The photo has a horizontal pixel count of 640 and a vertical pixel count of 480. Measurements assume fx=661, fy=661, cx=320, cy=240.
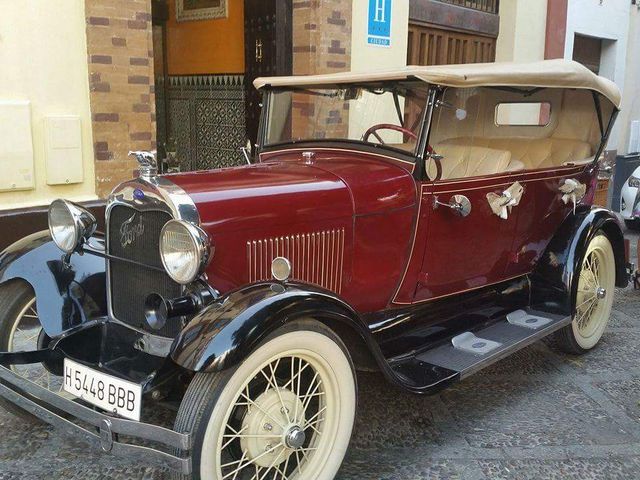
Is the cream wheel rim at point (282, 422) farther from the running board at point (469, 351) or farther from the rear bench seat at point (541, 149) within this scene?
the rear bench seat at point (541, 149)

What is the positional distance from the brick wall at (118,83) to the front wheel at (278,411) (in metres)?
3.09

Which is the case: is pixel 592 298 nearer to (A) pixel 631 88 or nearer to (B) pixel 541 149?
(B) pixel 541 149

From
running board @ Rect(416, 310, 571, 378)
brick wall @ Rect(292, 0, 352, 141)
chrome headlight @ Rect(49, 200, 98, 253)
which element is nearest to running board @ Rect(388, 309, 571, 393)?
running board @ Rect(416, 310, 571, 378)

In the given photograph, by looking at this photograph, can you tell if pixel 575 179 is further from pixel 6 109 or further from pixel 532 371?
pixel 6 109

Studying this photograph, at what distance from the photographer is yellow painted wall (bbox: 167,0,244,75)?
6.79 meters

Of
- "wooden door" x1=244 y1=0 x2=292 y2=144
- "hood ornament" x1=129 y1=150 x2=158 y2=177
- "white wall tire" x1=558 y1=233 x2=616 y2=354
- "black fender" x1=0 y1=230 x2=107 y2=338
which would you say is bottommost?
"white wall tire" x1=558 y1=233 x2=616 y2=354

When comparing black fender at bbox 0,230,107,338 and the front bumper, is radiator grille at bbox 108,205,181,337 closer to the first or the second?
black fender at bbox 0,230,107,338

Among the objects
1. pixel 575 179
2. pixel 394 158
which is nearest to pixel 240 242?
pixel 394 158

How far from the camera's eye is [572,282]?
150 inches

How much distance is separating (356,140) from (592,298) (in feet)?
6.22

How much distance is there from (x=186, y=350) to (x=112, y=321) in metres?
0.83

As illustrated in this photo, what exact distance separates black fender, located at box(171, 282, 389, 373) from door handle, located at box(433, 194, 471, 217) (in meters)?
0.93

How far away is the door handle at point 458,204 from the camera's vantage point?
3.17 meters

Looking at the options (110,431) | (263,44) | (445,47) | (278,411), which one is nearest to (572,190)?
(278,411)
